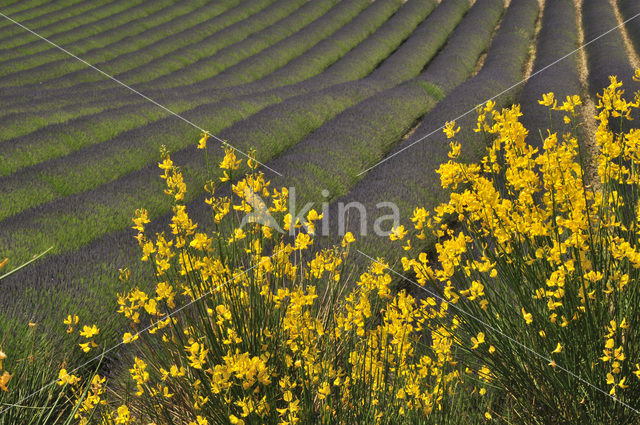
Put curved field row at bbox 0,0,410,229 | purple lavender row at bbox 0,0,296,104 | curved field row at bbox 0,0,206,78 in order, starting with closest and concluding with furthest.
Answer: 1. curved field row at bbox 0,0,410,229
2. purple lavender row at bbox 0,0,296,104
3. curved field row at bbox 0,0,206,78

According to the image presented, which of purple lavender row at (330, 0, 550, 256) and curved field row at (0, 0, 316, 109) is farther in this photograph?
curved field row at (0, 0, 316, 109)

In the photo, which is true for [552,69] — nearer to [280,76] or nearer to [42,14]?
[280,76]

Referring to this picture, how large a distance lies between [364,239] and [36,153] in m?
5.11

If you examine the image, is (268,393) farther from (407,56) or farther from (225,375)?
(407,56)

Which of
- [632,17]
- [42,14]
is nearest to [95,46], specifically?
[42,14]

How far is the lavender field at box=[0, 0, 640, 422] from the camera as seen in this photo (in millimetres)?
4609

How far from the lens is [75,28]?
61.8 ft

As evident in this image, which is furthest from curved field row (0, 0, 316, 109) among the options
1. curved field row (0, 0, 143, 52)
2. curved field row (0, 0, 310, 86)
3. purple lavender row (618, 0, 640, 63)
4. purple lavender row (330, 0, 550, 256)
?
purple lavender row (618, 0, 640, 63)

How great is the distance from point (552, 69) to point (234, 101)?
714 centimetres

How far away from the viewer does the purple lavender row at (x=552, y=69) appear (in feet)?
26.8

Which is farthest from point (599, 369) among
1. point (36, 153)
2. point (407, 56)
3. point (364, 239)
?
point (407, 56)

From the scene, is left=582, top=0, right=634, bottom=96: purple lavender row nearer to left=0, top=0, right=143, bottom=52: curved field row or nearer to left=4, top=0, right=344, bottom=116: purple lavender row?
left=4, top=0, right=344, bottom=116: purple lavender row

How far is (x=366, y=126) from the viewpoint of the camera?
801cm

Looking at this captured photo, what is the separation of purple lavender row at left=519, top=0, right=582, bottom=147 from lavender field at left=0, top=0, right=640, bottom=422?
0.06 metres
